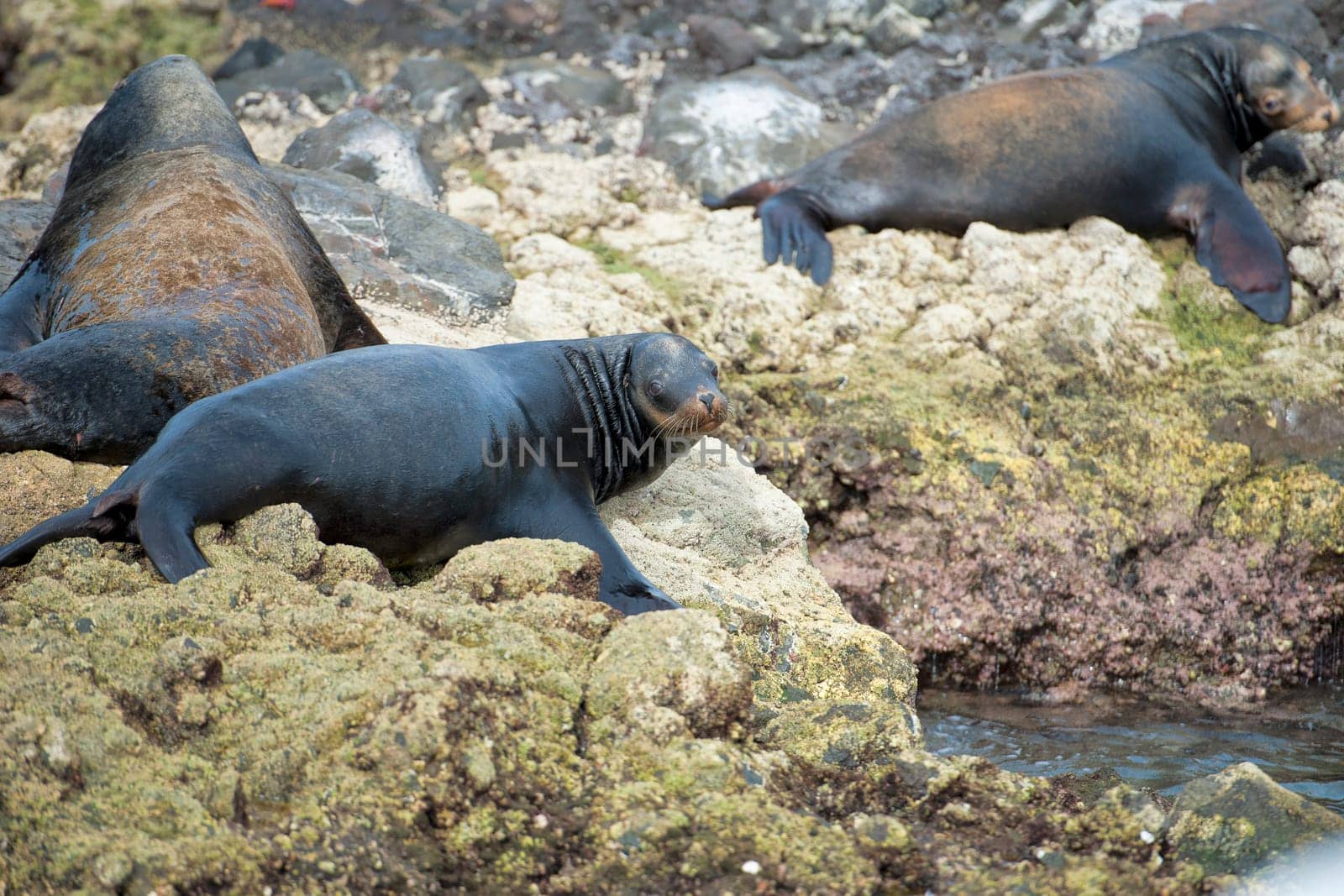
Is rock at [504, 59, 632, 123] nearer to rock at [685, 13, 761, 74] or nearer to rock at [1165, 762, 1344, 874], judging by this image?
rock at [685, 13, 761, 74]

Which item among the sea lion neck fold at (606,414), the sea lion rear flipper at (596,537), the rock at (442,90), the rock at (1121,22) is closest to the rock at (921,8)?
the rock at (1121,22)

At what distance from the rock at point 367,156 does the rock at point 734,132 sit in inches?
65.5

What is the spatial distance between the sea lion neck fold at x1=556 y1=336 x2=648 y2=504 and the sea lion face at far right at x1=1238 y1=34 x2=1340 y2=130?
223 inches

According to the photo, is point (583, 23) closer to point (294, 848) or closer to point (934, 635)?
point (934, 635)

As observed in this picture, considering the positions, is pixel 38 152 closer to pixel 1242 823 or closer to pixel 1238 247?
pixel 1238 247

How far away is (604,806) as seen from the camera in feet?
9.29

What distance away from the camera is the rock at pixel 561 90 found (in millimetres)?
9516

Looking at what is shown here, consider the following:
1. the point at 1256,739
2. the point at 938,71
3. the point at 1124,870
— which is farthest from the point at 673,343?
the point at 938,71

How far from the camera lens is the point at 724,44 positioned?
10406 mm

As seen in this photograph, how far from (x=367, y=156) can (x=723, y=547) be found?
4106mm

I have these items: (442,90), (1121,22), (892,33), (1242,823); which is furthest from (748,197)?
(1242,823)

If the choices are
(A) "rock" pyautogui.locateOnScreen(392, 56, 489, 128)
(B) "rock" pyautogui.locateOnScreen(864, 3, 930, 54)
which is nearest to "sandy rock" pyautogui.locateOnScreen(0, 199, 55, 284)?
(A) "rock" pyautogui.locateOnScreen(392, 56, 489, 128)

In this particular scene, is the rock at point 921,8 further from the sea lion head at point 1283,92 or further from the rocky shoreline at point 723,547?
the sea lion head at point 1283,92

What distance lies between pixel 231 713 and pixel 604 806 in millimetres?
821
